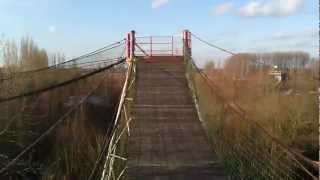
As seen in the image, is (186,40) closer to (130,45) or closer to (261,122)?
(130,45)

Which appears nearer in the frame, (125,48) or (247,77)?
(125,48)

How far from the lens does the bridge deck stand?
8695 millimetres

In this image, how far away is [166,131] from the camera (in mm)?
10102

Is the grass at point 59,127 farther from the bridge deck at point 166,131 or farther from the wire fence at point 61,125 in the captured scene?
the bridge deck at point 166,131

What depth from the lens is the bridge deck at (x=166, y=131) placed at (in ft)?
28.5

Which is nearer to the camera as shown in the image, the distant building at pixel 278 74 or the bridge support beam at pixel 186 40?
the bridge support beam at pixel 186 40

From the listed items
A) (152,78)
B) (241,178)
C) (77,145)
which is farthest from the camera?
(77,145)

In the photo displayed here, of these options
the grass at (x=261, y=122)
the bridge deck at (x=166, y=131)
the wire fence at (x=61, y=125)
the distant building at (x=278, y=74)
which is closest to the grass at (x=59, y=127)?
the wire fence at (x=61, y=125)

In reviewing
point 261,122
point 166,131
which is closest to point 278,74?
point 261,122

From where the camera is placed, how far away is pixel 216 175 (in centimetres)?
862

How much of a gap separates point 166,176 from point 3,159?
5233 mm

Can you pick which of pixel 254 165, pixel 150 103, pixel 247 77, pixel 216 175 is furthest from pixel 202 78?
pixel 247 77

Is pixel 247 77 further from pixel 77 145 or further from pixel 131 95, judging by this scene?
pixel 131 95

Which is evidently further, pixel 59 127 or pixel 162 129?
pixel 59 127
